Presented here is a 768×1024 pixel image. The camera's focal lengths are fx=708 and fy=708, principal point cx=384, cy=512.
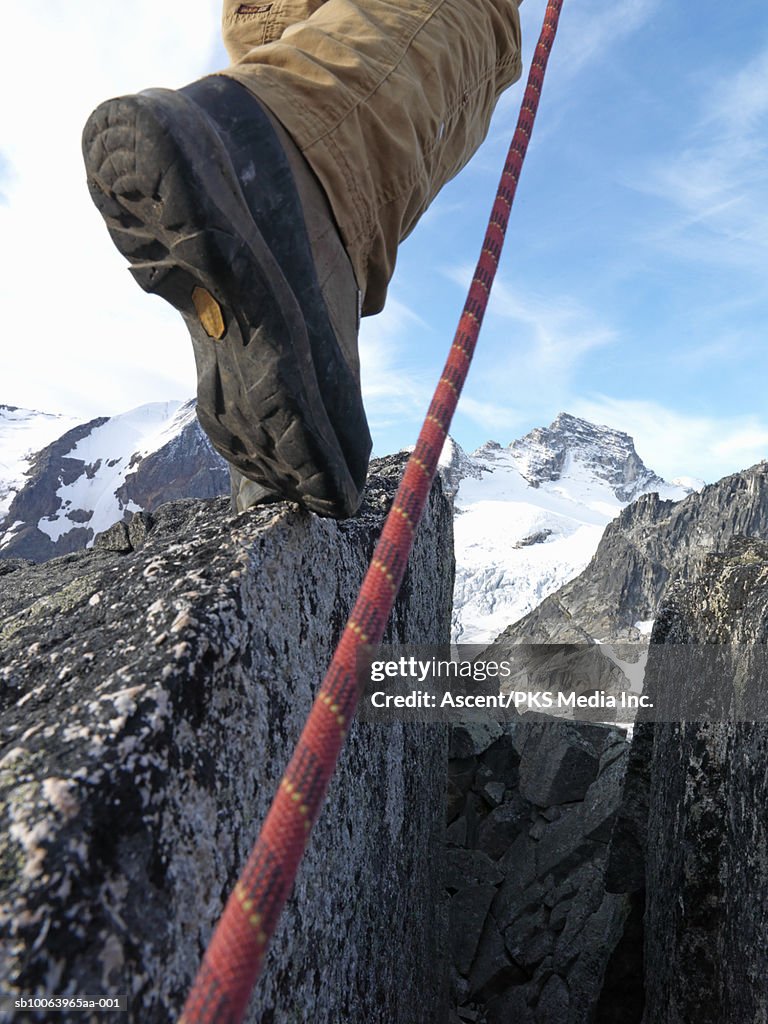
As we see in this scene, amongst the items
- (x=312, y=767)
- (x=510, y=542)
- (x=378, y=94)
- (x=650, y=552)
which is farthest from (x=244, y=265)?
(x=510, y=542)

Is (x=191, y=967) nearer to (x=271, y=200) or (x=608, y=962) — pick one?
(x=271, y=200)

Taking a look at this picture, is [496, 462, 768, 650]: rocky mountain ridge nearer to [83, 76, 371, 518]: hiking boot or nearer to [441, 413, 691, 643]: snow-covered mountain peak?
[441, 413, 691, 643]: snow-covered mountain peak

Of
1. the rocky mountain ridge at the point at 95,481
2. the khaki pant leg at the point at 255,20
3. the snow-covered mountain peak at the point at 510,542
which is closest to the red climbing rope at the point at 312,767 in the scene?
the khaki pant leg at the point at 255,20

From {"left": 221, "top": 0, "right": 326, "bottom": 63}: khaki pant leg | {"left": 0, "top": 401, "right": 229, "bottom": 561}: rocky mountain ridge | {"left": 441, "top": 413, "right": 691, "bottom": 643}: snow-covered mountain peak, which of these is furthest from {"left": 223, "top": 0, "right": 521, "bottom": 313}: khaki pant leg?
{"left": 0, "top": 401, "right": 229, "bottom": 561}: rocky mountain ridge

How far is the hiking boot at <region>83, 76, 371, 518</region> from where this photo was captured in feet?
4.59

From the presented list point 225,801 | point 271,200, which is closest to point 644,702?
point 225,801

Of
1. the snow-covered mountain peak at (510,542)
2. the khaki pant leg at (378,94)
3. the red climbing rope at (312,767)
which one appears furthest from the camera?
the snow-covered mountain peak at (510,542)

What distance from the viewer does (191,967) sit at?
4.03ft

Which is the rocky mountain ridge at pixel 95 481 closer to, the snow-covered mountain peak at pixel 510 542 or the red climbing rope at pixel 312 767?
the snow-covered mountain peak at pixel 510 542

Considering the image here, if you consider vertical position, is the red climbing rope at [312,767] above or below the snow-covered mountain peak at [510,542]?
below

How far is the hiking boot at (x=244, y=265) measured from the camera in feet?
4.59

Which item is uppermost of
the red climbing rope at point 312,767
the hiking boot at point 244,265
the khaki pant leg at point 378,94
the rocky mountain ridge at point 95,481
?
the rocky mountain ridge at point 95,481

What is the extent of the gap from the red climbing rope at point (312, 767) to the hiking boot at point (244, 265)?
43 cm

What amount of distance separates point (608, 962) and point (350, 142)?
14.6ft
